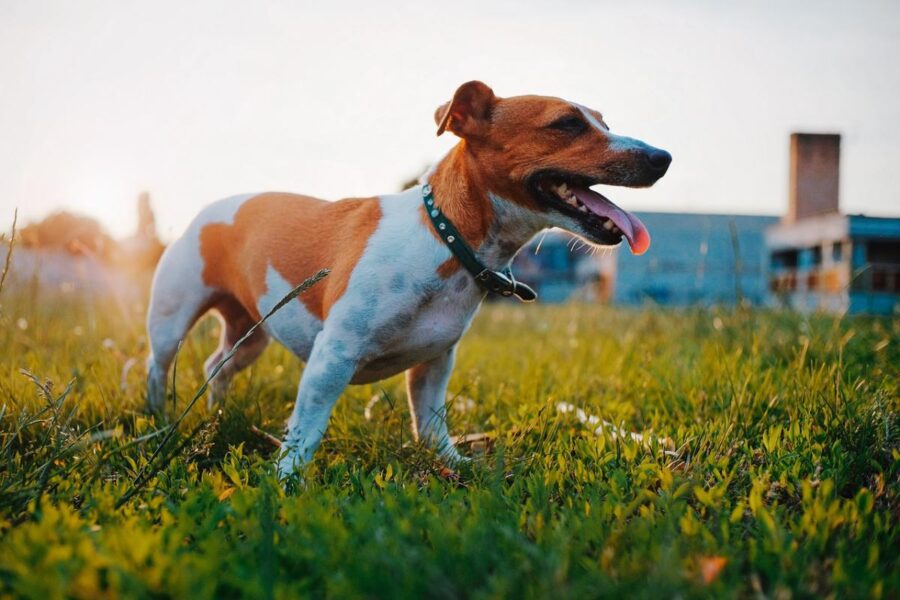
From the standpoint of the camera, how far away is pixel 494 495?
1721mm

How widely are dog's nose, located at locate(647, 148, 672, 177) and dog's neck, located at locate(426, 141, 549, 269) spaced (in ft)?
1.61

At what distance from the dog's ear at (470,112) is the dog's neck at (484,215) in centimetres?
10

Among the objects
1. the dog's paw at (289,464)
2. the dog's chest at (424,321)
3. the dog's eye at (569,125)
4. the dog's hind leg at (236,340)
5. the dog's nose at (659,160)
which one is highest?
the dog's eye at (569,125)

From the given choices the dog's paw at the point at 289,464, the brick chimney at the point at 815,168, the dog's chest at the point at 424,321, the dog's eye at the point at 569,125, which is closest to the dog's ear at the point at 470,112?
the dog's eye at the point at 569,125

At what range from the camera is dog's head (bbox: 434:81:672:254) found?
8.72ft

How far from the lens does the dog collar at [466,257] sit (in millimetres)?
2676

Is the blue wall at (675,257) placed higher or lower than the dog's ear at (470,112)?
lower

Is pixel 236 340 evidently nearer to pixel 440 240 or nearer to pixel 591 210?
Answer: pixel 440 240

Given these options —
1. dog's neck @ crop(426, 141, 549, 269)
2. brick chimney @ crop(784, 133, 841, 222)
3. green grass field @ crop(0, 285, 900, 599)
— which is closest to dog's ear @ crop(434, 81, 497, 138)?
dog's neck @ crop(426, 141, 549, 269)

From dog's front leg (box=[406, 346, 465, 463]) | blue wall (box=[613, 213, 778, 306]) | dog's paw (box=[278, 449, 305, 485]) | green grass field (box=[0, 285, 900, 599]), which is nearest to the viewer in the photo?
green grass field (box=[0, 285, 900, 599])

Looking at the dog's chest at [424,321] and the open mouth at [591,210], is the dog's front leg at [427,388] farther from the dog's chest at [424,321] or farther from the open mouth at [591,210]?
the open mouth at [591,210]

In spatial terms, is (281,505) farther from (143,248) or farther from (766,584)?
(143,248)

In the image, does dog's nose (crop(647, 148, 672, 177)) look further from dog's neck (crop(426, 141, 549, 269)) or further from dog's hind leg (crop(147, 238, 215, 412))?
dog's hind leg (crop(147, 238, 215, 412))

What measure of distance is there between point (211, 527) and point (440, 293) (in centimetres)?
133
